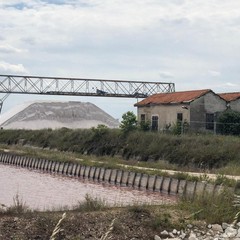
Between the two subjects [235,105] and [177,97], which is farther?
[177,97]

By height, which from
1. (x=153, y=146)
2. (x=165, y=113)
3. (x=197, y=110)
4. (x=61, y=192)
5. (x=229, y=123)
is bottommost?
(x=61, y=192)

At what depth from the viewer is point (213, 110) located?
45.7 metres

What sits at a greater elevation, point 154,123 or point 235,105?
point 235,105

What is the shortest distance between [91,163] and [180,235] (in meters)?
25.1

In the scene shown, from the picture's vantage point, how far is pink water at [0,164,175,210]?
22206 millimetres

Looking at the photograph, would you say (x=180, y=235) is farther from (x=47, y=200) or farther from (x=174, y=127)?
(x=174, y=127)

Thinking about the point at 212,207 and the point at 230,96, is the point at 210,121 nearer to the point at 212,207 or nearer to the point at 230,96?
the point at 230,96

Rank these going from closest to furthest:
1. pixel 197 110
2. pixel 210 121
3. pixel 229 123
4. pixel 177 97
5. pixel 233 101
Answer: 1. pixel 229 123
2. pixel 197 110
3. pixel 210 121
4. pixel 233 101
5. pixel 177 97

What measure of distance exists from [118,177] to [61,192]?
6620mm

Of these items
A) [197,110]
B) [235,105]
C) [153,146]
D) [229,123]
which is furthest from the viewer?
[235,105]

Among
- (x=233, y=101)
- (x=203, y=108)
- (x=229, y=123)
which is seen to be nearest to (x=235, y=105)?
(x=233, y=101)

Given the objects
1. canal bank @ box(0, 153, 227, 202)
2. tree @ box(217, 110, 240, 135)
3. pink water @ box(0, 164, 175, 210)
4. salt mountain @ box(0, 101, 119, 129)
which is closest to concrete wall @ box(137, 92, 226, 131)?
tree @ box(217, 110, 240, 135)

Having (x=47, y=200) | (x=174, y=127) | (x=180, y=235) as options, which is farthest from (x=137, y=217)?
(x=174, y=127)

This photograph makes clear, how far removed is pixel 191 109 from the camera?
148ft
